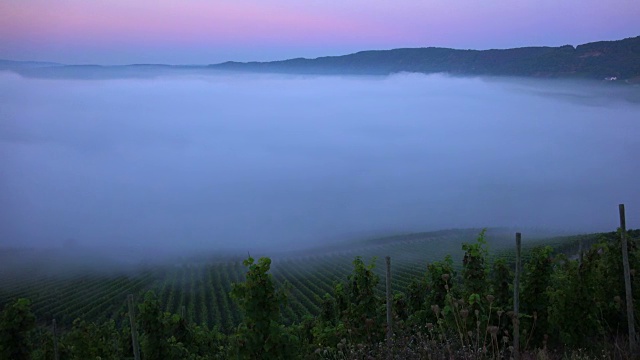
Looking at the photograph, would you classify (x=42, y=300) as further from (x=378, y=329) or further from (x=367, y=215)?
(x=367, y=215)

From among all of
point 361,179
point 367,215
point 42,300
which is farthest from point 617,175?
point 42,300

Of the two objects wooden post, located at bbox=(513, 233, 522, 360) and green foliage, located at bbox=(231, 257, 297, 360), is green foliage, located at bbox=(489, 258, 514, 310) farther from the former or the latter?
green foliage, located at bbox=(231, 257, 297, 360)

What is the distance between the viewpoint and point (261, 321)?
6.32 m

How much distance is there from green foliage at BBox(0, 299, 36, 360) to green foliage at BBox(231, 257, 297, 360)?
18.3ft

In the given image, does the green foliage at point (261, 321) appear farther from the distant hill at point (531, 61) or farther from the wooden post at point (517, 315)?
the distant hill at point (531, 61)

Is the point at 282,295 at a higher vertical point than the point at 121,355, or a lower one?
higher

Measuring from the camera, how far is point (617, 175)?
475 feet

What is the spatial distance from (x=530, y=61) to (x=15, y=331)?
172706 millimetres

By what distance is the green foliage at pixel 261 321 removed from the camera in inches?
243

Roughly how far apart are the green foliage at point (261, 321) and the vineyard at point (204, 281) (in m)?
16.8

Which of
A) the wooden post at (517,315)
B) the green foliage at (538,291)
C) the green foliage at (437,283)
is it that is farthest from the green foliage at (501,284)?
the wooden post at (517,315)

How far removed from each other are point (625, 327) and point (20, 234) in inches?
3644

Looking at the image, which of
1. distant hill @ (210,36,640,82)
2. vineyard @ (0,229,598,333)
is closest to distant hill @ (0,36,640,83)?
distant hill @ (210,36,640,82)

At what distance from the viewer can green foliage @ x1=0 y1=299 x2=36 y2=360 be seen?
934 centimetres
